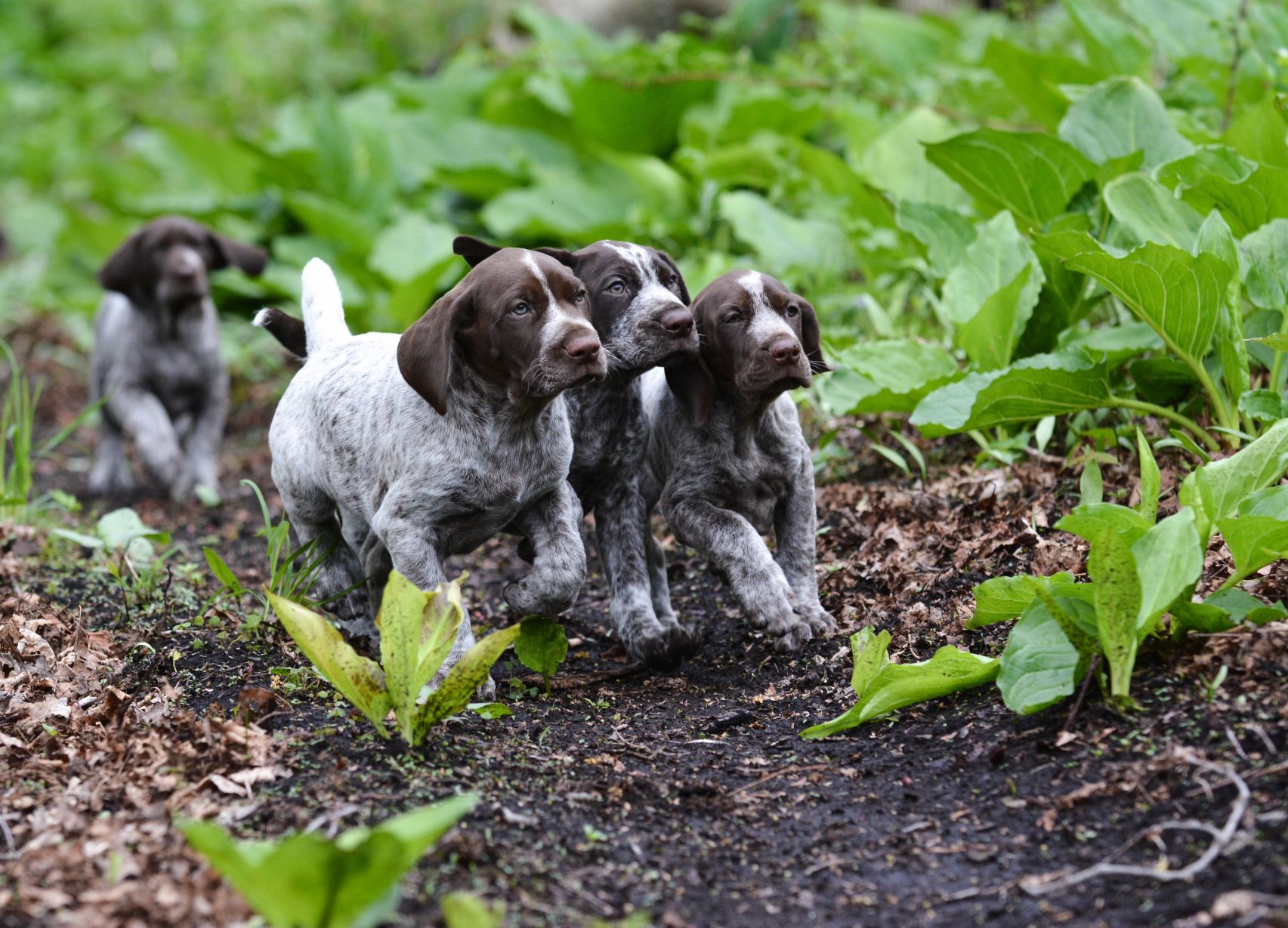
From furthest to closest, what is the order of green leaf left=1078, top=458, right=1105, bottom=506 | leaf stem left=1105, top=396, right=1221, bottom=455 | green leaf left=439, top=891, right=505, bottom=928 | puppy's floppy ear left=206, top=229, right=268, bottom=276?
puppy's floppy ear left=206, top=229, right=268, bottom=276, leaf stem left=1105, top=396, right=1221, bottom=455, green leaf left=1078, top=458, right=1105, bottom=506, green leaf left=439, top=891, right=505, bottom=928

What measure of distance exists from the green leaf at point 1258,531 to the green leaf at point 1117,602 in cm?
30

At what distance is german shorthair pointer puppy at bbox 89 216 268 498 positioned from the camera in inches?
320

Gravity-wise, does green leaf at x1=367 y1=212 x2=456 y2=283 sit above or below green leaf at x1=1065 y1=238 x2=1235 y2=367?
below

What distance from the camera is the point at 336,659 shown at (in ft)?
11.5

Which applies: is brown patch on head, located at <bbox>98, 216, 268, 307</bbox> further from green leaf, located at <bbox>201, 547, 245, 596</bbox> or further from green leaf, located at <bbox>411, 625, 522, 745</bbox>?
green leaf, located at <bbox>411, 625, 522, 745</bbox>

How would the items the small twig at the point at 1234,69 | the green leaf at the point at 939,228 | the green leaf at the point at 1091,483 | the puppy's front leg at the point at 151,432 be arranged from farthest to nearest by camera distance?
1. the puppy's front leg at the point at 151,432
2. the small twig at the point at 1234,69
3. the green leaf at the point at 939,228
4. the green leaf at the point at 1091,483

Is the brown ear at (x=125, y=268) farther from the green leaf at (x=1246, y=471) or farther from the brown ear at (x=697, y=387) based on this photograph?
the green leaf at (x=1246, y=471)

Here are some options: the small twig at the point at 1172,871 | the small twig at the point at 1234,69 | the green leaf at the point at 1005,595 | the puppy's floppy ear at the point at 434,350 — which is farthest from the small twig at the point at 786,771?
the small twig at the point at 1234,69

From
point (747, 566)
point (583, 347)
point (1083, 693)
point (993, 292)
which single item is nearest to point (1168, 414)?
point (993, 292)

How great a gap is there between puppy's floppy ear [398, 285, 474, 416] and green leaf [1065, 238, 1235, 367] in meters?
2.16

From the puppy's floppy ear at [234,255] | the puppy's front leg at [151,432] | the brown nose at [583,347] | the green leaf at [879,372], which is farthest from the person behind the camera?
the puppy's floppy ear at [234,255]

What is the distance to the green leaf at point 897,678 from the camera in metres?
3.85

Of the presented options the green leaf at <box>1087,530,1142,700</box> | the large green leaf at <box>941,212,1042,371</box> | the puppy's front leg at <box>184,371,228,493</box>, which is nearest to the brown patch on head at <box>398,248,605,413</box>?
the green leaf at <box>1087,530,1142,700</box>

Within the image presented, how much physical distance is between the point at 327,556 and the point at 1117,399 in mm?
3138
